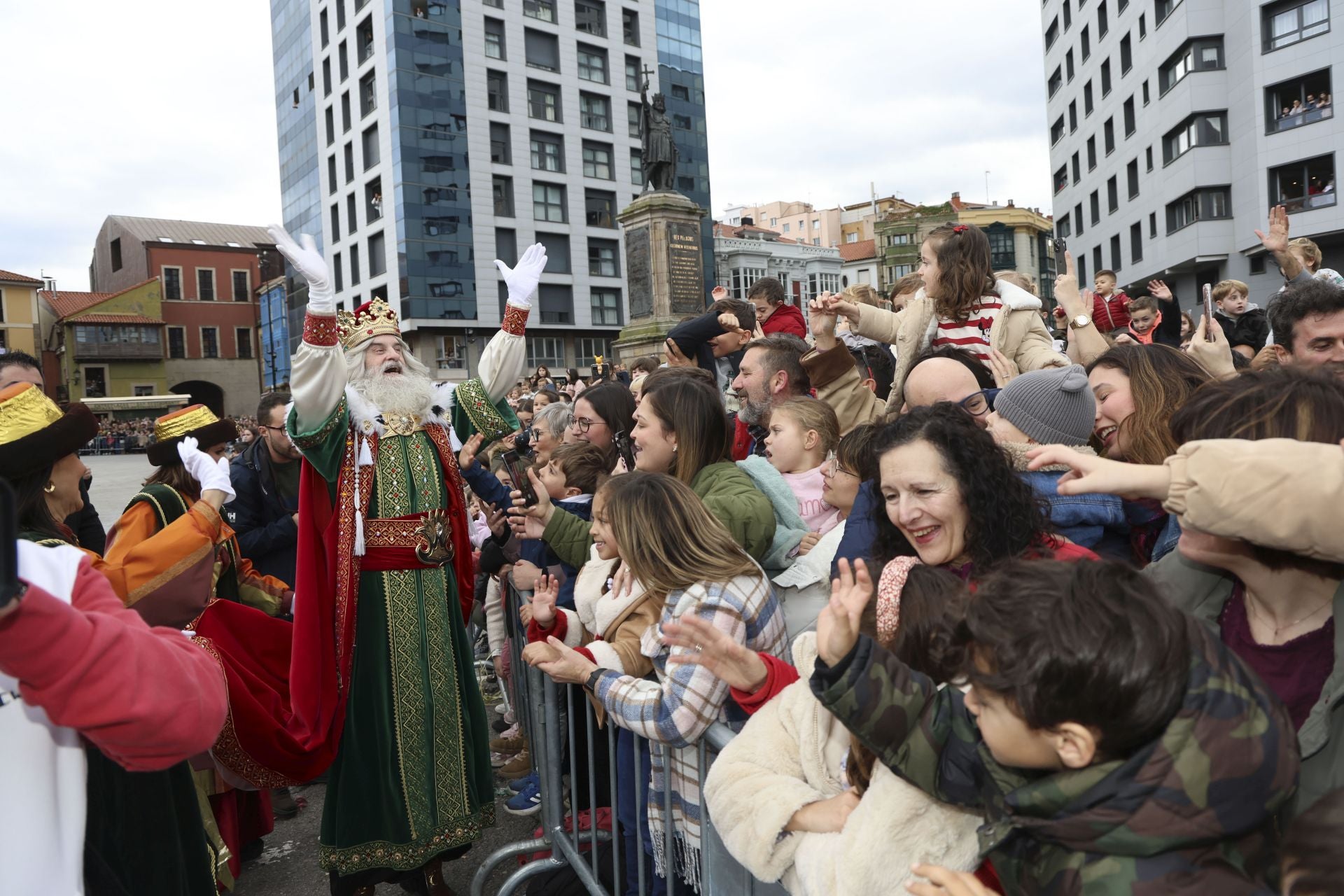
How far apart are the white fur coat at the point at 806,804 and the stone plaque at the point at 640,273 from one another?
58.1ft

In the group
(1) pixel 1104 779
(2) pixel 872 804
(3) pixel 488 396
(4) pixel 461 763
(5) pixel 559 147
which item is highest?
(5) pixel 559 147

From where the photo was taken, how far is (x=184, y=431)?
13.8 feet

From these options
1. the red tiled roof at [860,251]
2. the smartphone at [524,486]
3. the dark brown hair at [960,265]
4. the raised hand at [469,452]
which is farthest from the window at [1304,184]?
the red tiled roof at [860,251]

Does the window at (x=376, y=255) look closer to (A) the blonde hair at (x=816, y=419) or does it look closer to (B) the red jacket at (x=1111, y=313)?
(B) the red jacket at (x=1111, y=313)

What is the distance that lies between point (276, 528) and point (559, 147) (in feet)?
135

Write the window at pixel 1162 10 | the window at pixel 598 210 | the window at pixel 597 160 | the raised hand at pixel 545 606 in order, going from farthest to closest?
the window at pixel 598 210 → the window at pixel 597 160 → the window at pixel 1162 10 → the raised hand at pixel 545 606

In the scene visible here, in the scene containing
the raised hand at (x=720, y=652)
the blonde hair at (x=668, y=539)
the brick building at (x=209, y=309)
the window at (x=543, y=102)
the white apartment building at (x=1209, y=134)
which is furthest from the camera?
the brick building at (x=209, y=309)

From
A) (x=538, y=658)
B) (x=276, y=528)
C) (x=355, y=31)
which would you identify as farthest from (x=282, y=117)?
(x=538, y=658)

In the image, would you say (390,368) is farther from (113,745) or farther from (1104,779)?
(1104,779)

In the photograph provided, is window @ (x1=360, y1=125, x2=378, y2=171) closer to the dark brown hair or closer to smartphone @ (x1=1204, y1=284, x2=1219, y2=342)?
the dark brown hair

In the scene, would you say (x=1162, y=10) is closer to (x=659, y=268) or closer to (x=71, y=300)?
(x=659, y=268)

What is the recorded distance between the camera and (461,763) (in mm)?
4000

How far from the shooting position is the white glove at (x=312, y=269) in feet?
11.9

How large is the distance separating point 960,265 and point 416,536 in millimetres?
3006
